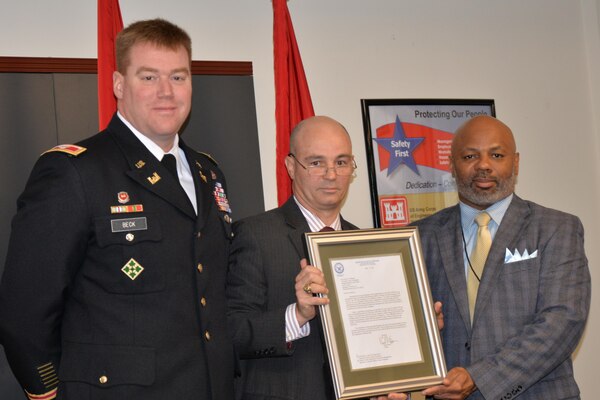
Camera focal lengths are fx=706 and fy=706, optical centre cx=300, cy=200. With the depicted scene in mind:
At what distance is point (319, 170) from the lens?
2.98 m

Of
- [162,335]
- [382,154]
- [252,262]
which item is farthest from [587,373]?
[162,335]

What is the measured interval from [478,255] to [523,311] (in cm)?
31

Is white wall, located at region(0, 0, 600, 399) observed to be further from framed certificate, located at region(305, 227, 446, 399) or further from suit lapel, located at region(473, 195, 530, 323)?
suit lapel, located at region(473, 195, 530, 323)

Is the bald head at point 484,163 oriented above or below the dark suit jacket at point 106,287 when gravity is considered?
above

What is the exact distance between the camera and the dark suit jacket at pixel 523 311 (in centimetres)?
278

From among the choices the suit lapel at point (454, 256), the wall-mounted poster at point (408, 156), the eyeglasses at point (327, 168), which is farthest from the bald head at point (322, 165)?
the wall-mounted poster at point (408, 156)

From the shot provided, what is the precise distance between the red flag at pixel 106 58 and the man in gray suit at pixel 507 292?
1671 mm

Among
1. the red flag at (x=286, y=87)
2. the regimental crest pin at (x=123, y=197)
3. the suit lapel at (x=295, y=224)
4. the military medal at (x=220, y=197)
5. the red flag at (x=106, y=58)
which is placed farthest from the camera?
the red flag at (x=286, y=87)

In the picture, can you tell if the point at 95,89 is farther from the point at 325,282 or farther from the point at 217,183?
the point at 325,282

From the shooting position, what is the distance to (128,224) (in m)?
2.31

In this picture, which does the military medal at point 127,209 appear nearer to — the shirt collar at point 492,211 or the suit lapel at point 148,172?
the suit lapel at point 148,172

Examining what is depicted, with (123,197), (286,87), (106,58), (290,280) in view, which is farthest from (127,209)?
(286,87)

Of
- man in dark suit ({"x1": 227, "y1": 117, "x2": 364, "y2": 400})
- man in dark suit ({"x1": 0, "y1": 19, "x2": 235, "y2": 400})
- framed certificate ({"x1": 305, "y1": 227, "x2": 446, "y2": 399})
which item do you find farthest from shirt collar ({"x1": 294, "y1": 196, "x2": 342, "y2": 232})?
man in dark suit ({"x1": 0, "y1": 19, "x2": 235, "y2": 400})

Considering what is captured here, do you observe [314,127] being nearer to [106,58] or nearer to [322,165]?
[322,165]
